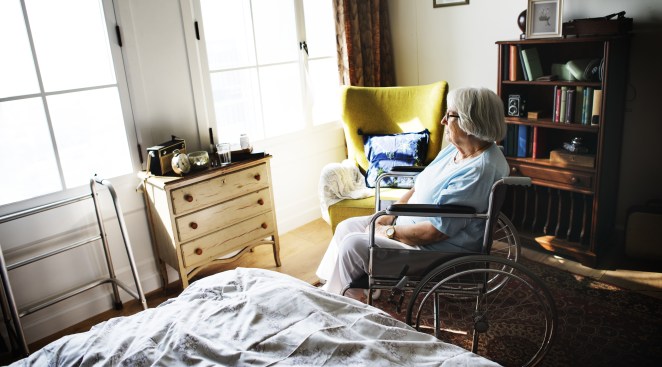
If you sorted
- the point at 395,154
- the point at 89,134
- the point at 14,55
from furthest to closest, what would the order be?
the point at 395,154 → the point at 89,134 → the point at 14,55

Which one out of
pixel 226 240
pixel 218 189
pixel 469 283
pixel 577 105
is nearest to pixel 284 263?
pixel 226 240

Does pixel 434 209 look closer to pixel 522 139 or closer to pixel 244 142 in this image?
pixel 244 142

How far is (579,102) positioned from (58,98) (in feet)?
9.28

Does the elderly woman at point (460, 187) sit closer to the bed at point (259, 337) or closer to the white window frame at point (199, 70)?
the bed at point (259, 337)

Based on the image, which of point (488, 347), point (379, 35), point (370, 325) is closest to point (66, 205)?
point (370, 325)

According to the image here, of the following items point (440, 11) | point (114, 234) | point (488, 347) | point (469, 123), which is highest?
point (440, 11)

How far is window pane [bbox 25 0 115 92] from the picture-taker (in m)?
2.37

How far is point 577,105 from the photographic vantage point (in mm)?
2848

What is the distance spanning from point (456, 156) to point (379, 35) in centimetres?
195

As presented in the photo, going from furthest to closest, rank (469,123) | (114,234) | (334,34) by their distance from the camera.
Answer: (334,34) → (114,234) → (469,123)

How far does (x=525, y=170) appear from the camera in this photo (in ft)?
10.2

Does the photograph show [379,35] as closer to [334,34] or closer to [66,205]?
[334,34]

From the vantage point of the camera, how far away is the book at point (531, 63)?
A: 2990 millimetres

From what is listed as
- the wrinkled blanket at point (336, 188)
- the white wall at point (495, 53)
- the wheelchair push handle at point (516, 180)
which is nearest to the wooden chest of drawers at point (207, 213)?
the wrinkled blanket at point (336, 188)
